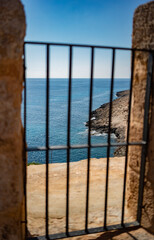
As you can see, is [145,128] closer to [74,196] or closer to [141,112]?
[141,112]

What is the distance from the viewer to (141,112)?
9.45 ft

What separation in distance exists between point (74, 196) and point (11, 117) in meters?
2.62

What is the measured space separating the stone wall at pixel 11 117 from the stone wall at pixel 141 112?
54.7 inches

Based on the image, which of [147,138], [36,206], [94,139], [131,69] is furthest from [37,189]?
[94,139]

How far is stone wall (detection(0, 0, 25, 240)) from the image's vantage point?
6.75 ft

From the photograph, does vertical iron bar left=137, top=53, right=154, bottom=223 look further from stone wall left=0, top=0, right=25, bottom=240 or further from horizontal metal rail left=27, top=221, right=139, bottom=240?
stone wall left=0, top=0, right=25, bottom=240

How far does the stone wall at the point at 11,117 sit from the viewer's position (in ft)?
6.75

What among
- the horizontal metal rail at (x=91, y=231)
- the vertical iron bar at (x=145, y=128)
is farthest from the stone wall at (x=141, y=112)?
the horizontal metal rail at (x=91, y=231)

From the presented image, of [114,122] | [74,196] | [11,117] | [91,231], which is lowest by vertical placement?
[114,122]

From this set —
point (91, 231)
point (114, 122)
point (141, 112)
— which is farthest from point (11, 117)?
point (114, 122)

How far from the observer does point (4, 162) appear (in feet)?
7.31

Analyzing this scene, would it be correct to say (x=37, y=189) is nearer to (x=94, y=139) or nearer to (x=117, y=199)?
(x=117, y=199)

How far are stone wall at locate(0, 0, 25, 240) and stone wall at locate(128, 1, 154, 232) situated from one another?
4.56 ft

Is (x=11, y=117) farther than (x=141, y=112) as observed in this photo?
No
